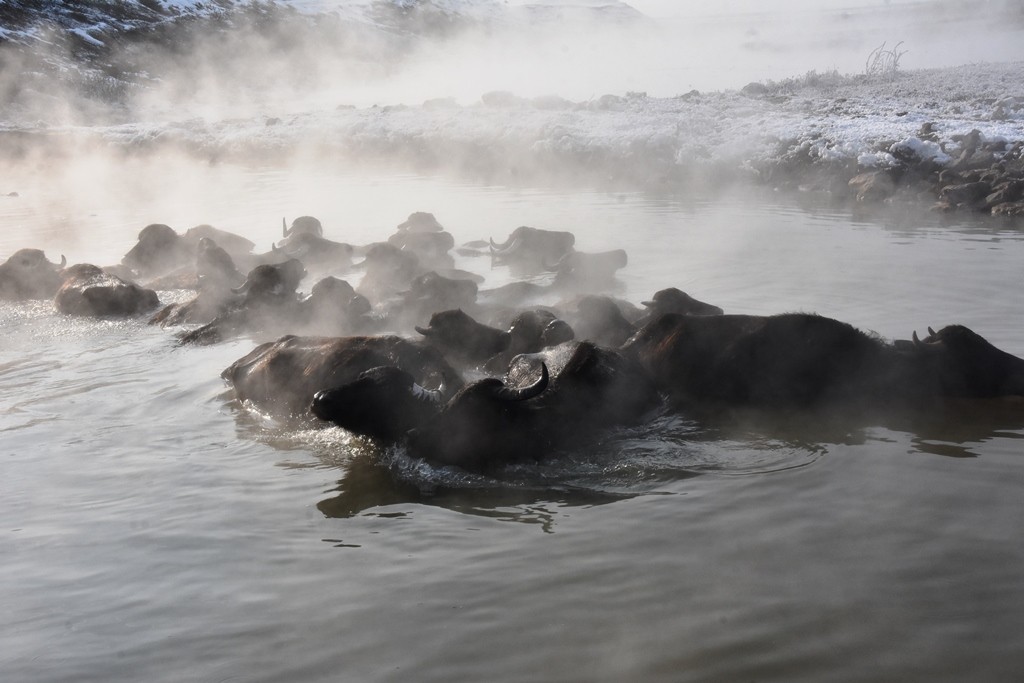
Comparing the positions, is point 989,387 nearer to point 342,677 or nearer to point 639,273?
point 342,677

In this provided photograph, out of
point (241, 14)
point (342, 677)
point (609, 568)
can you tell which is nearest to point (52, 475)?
point (342, 677)

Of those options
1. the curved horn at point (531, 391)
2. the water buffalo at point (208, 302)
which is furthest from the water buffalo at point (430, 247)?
the curved horn at point (531, 391)

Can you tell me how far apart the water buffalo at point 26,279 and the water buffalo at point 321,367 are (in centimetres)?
696

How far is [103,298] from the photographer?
473 inches

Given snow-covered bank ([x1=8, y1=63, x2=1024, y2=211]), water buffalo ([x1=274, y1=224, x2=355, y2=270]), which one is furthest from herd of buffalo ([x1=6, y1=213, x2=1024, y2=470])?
snow-covered bank ([x1=8, y1=63, x2=1024, y2=211])

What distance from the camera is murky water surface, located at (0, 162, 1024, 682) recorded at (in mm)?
4078

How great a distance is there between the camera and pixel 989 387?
7.05 metres

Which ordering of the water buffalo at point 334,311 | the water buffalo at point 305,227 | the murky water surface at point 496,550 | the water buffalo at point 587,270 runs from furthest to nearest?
the water buffalo at point 305,227 → the water buffalo at point 587,270 → the water buffalo at point 334,311 → the murky water surface at point 496,550

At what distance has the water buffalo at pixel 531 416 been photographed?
621cm

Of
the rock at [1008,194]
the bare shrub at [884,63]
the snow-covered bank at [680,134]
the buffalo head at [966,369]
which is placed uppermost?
the bare shrub at [884,63]

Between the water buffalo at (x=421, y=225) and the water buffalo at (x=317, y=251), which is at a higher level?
the water buffalo at (x=421, y=225)

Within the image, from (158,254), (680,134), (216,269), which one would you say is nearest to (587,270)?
(216,269)

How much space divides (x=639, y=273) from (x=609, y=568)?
8.70 meters

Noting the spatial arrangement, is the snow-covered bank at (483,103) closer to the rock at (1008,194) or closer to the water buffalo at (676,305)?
the rock at (1008,194)
